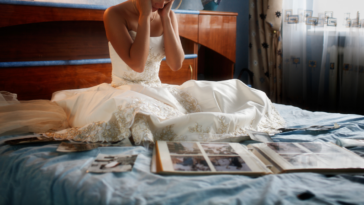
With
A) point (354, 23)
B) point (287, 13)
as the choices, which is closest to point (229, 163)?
point (354, 23)

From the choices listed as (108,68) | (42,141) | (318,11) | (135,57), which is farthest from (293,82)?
(42,141)

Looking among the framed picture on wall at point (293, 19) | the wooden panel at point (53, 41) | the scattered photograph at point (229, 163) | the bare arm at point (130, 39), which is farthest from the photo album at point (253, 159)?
the framed picture on wall at point (293, 19)

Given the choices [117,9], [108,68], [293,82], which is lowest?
[293,82]

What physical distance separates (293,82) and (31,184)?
2311mm

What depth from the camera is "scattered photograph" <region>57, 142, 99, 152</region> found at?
2.69 feet

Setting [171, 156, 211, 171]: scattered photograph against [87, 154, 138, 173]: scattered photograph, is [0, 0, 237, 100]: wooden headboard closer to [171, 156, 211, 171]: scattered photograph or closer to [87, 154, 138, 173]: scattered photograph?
[87, 154, 138, 173]: scattered photograph

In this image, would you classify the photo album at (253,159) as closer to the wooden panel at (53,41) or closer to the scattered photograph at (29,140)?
the scattered photograph at (29,140)

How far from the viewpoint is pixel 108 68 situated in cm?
188

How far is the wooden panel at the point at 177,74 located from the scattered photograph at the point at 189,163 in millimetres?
1426

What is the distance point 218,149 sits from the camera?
0.82 meters

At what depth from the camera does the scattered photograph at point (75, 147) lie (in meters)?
0.82

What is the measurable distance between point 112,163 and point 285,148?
0.47 meters

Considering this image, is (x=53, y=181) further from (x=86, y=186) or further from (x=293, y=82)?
(x=293, y=82)

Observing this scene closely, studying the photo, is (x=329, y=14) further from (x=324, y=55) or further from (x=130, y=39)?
(x=130, y=39)
